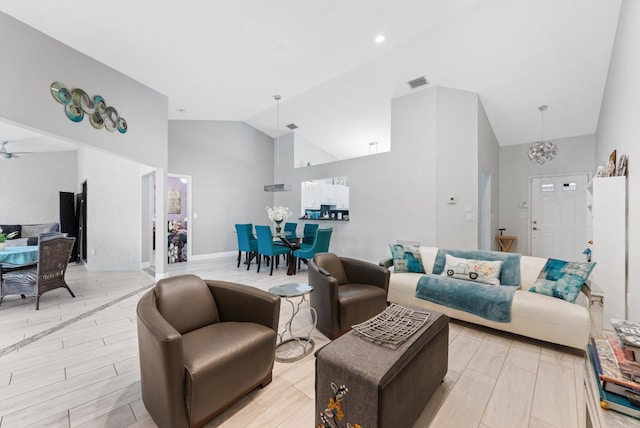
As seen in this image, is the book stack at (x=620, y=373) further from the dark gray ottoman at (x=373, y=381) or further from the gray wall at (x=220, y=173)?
the gray wall at (x=220, y=173)

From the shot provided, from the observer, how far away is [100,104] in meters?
3.71

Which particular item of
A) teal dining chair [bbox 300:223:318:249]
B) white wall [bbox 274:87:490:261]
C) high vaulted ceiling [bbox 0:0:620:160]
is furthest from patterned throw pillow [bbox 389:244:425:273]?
high vaulted ceiling [bbox 0:0:620:160]

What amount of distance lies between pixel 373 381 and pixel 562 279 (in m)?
2.46

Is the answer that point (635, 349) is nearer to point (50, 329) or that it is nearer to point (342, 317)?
point (342, 317)

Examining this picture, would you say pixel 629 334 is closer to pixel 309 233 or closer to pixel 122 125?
pixel 309 233

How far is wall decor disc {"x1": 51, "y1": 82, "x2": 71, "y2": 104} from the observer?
3121 millimetres

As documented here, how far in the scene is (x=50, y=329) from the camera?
2.75 metres

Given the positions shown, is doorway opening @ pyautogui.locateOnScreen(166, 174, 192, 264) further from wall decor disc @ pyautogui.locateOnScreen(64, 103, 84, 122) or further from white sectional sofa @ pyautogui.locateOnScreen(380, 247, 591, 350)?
white sectional sofa @ pyautogui.locateOnScreen(380, 247, 591, 350)

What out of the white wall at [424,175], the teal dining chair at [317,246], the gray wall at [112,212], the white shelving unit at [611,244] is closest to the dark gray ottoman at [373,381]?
the white shelving unit at [611,244]

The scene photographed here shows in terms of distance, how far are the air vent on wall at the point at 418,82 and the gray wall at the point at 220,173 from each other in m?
4.79

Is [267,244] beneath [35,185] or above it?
beneath

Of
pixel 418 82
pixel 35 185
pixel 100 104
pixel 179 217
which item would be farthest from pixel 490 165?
pixel 35 185

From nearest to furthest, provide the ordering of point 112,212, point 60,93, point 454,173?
point 60,93 → point 454,173 → point 112,212

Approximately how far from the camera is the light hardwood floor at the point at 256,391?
156 centimetres
